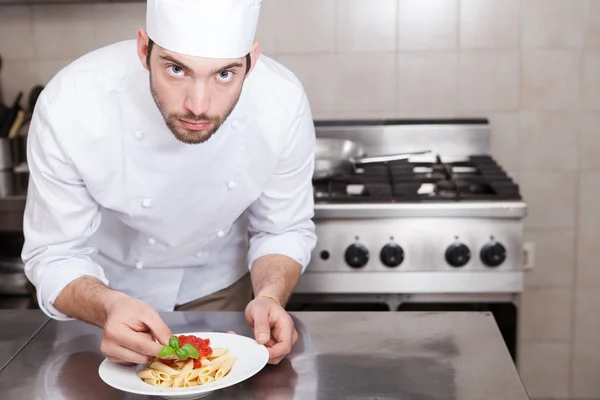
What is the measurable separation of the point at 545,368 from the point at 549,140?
0.76 meters

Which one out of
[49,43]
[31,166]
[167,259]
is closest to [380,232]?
[167,259]

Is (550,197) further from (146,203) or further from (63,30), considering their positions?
(63,30)

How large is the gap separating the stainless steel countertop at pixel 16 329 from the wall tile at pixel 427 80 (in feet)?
4.99

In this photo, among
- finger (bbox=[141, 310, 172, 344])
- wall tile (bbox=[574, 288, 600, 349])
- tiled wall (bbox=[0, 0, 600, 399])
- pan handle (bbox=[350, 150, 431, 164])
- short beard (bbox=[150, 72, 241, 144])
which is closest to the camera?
finger (bbox=[141, 310, 172, 344])

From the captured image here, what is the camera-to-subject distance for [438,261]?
213cm

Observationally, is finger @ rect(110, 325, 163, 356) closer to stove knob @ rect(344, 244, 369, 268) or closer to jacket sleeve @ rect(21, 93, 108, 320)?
jacket sleeve @ rect(21, 93, 108, 320)

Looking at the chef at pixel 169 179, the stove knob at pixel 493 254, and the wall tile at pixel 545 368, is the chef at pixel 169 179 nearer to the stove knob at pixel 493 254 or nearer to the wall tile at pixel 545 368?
the stove knob at pixel 493 254

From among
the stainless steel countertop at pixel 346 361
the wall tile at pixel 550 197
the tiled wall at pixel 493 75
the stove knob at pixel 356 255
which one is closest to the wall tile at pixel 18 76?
the tiled wall at pixel 493 75

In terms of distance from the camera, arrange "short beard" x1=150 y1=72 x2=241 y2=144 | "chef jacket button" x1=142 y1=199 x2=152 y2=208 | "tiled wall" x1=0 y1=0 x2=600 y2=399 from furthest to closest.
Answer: "tiled wall" x1=0 y1=0 x2=600 y2=399 < "chef jacket button" x1=142 y1=199 x2=152 y2=208 < "short beard" x1=150 y1=72 x2=241 y2=144

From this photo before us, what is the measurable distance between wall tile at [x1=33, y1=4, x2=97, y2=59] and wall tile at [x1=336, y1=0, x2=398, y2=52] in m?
0.81

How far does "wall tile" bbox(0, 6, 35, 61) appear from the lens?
2.72 m

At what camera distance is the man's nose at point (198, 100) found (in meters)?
1.30

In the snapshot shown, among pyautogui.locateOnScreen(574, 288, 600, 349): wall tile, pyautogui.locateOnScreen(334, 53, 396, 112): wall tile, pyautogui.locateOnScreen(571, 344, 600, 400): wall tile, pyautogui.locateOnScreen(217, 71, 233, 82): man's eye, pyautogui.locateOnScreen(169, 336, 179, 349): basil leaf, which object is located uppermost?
pyautogui.locateOnScreen(217, 71, 233, 82): man's eye

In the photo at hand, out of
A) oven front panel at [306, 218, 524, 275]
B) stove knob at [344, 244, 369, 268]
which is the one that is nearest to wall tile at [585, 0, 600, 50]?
oven front panel at [306, 218, 524, 275]
